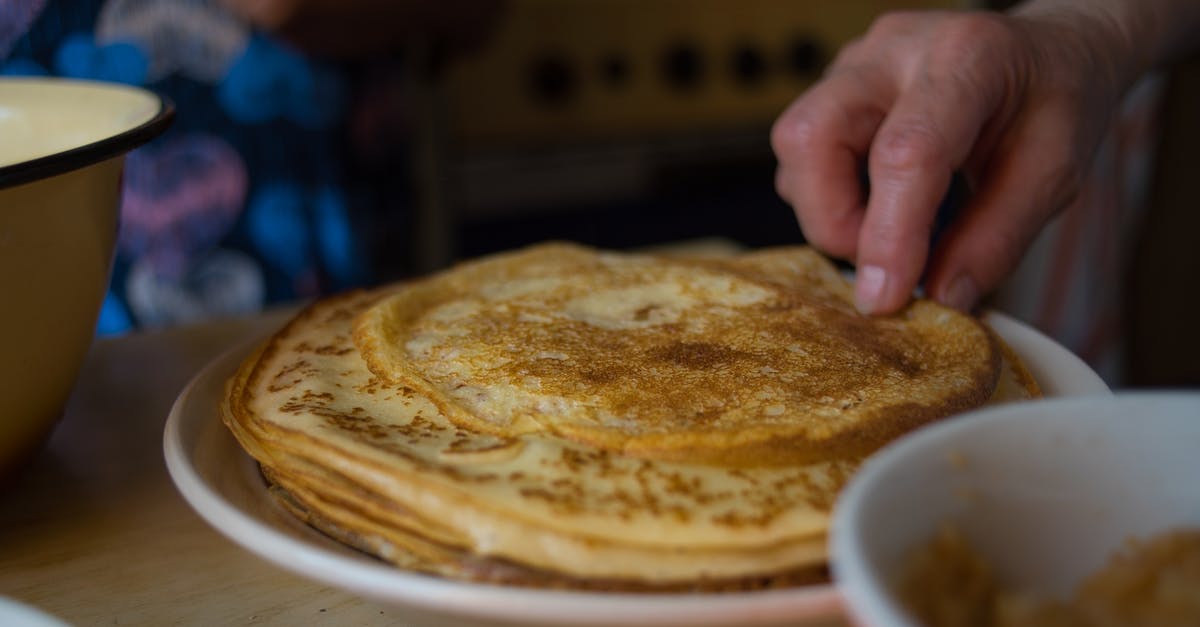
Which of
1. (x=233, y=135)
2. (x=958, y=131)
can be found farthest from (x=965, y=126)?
(x=233, y=135)

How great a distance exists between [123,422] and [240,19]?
770 millimetres

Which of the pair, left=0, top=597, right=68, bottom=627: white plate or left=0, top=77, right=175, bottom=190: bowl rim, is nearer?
left=0, top=597, right=68, bottom=627: white plate

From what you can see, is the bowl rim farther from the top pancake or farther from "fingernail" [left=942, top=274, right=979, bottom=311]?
Answer: "fingernail" [left=942, top=274, right=979, bottom=311]

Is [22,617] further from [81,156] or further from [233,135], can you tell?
[233,135]

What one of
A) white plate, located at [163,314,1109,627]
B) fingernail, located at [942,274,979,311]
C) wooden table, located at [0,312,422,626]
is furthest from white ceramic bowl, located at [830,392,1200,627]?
fingernail, located at [942,274,979,311]

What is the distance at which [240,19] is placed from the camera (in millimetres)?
1468

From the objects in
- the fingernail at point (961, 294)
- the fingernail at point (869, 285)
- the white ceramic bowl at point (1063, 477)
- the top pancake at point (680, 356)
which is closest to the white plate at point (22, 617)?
the top pancake at point (680, 356)

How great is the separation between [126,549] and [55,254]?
21cm

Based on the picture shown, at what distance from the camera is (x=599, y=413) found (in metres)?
0.61

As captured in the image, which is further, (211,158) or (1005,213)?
(211,158)

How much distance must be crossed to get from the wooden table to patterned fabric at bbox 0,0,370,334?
0.55 meters

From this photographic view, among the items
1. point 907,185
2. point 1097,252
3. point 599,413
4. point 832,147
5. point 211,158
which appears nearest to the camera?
point 599,413

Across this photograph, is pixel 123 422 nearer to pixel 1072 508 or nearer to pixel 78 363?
pixel 78 363

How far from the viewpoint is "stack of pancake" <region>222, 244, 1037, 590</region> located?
1.64 feet
